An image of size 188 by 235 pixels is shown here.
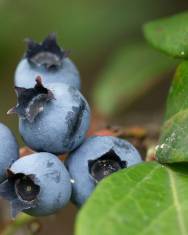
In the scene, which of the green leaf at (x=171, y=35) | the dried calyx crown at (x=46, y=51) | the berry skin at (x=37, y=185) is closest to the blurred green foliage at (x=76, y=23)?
the green leaf at (x=171, y=35)

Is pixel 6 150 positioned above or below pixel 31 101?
below

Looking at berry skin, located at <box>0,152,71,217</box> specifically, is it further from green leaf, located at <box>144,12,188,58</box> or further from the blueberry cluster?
green leaf, located at <box>144,12,188,58</box>

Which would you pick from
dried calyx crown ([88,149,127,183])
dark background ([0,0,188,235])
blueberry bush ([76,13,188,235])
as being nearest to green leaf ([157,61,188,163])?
blueberry bush ([76,13,188,235])

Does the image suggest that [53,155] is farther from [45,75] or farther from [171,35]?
[171,35]

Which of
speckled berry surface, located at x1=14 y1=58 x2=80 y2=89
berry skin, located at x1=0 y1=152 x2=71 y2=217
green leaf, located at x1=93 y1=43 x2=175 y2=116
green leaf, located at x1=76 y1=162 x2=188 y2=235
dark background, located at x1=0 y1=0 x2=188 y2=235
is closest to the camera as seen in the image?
green leaf, located at x1=76 y1=162 x2=188 y2=235

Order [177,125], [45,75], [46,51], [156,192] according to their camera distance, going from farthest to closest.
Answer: [46,51] → [45,75] → [177,125] → [156,192]

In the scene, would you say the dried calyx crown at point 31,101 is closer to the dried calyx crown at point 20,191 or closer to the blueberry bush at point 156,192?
the dried calyx crown at point 20,191

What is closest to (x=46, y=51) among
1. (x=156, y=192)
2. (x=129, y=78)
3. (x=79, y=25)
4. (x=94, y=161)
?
(x=94, y=161)
